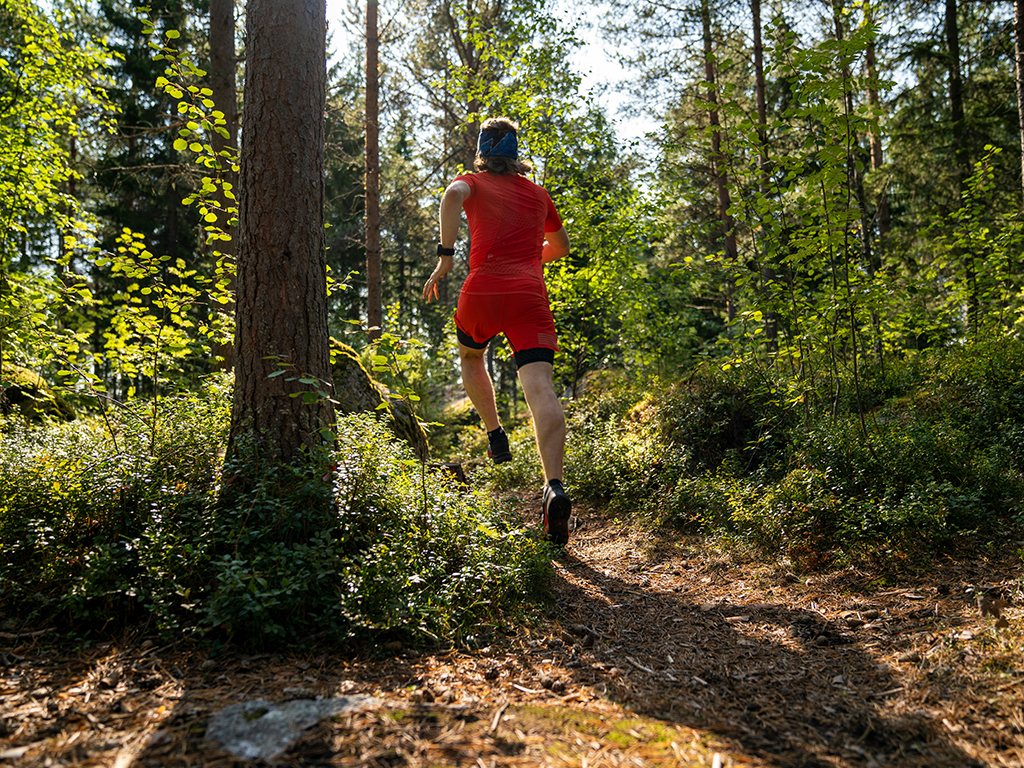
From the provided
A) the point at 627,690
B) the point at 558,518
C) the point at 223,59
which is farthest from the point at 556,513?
the point at 223,59

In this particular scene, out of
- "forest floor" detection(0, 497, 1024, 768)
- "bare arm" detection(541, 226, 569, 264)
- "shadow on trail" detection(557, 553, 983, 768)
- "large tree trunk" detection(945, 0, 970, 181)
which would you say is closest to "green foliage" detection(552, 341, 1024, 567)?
"forest floor" detection(0, 497, 1024, 768)

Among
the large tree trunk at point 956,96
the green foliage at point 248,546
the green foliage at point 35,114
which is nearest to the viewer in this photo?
the green foliage at point 248,546

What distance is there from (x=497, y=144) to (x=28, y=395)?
19.0ft

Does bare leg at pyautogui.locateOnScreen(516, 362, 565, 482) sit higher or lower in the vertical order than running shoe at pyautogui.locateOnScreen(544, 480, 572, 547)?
higher

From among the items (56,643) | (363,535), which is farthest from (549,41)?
(56,643)

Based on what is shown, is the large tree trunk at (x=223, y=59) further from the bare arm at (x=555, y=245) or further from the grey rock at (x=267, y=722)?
the grey rock at (x=267, y=722)

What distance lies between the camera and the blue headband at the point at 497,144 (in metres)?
3.90

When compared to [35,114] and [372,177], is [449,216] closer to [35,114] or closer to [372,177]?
[35,114]

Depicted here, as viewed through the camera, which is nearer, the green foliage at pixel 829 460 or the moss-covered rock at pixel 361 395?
the green foliage at pixel 829 460

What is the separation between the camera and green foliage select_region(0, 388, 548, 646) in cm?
219

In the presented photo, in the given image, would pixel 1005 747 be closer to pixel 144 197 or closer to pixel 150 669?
pixel 150 669

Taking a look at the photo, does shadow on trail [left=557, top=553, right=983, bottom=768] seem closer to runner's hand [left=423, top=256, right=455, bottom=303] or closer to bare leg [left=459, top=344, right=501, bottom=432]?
bare leg [left=459, top=344, right=501, bottom=432]

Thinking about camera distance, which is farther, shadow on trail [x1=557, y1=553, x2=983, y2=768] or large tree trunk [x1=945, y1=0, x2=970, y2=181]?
large tree trunk [x1=945, y1=0, x2=970, y2=181]

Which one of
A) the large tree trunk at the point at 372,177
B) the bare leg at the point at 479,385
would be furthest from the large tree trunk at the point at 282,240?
the large tree trunk at the point at 372,177
